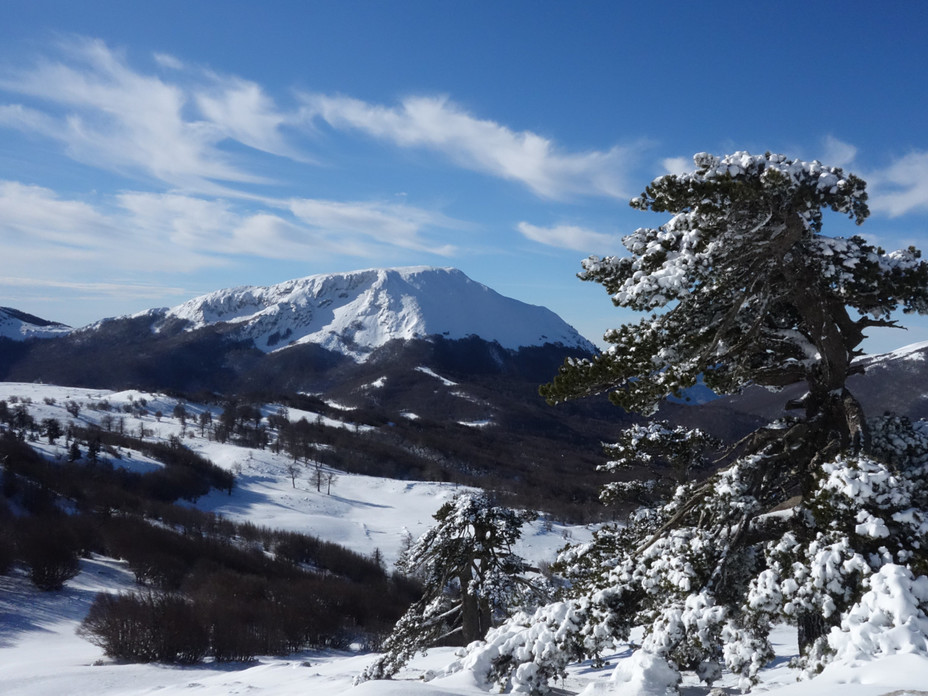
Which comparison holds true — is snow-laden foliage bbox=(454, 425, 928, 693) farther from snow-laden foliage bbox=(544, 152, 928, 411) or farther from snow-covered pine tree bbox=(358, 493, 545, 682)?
snow-covered pine tree bbox=(358, 493, 545, 682)

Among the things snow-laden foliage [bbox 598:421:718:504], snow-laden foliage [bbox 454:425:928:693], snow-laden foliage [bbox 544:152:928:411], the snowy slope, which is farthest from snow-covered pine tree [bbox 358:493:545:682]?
snow-laden foliage [bbox 544:152:928:411]

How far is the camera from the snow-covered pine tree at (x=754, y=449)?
20.2 ft

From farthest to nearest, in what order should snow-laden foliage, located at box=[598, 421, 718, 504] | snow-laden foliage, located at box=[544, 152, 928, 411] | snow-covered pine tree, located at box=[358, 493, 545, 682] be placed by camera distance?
snow-laden foliage, located at box=[598, 421, 718, 504] < snow-covered pine tree, located at box=[358, 493, 545, 682] < snow-laden foliage, located at box=[544, 152, 928, 411]

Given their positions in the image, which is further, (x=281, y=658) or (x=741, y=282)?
(x=281, y=658)

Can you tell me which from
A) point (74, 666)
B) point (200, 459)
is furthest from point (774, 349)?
point (200, 459)

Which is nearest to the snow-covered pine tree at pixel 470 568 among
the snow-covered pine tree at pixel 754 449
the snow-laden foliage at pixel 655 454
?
the snow-laden foliage at pixel 655 454

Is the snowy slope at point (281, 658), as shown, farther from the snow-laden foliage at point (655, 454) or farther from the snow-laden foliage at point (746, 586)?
the snow-laden foliage at point (655, 454)

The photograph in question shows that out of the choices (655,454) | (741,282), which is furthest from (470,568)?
(741,282)

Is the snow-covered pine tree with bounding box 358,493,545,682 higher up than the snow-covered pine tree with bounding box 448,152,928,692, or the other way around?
the snow-covered pine tree with bounding box 448,152,928,692

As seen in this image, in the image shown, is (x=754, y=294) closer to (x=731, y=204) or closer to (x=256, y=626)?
(x=731, y=204)

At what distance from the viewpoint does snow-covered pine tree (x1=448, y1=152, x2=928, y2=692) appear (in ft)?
20.2

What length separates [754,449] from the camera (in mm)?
8797

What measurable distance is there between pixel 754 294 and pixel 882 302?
158 centimetres

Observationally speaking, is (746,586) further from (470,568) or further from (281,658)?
(281,658)
